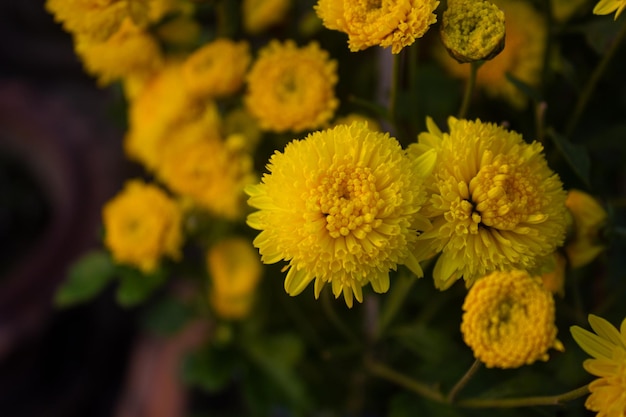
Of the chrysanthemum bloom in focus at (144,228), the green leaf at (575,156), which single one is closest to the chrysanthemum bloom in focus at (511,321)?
the green leaf at (575,156)

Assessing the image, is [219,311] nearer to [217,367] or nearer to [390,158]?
[217,367]

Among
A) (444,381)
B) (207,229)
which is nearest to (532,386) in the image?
(444,381)

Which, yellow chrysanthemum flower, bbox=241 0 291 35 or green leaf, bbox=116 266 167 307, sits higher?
yellow chrysanthemum flower, bbox=241 0 291 35

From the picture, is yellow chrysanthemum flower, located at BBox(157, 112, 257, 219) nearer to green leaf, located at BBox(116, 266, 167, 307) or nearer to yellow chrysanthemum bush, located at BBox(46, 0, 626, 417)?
yellow chrysanthemum bush, located at BBox(46, 0, 626, 417)

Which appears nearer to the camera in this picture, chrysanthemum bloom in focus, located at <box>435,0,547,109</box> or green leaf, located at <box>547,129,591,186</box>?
green leaf, located at <box>547,129,591,186</box>

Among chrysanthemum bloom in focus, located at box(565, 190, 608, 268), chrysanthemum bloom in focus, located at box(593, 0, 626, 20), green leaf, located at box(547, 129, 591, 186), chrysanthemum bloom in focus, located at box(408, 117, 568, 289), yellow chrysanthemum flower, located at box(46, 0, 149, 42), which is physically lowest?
chrysanthemum bloom in focus, located at box(565, 190, 608, 268)

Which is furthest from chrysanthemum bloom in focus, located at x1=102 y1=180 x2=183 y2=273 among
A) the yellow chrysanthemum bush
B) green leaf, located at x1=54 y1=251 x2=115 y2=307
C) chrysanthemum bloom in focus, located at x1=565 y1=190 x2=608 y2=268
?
chrysanthemum bloom in focus, located at x1=565 y1=190 x2=608 y2=268
